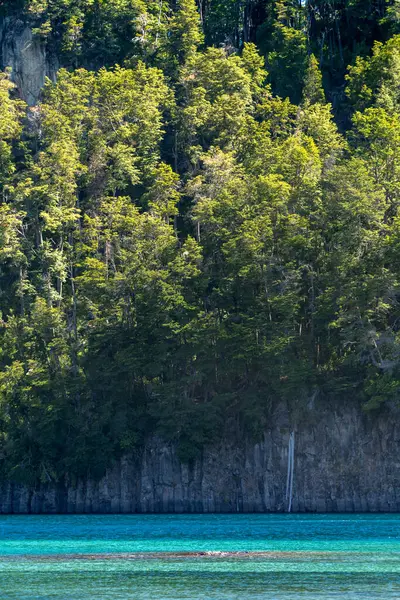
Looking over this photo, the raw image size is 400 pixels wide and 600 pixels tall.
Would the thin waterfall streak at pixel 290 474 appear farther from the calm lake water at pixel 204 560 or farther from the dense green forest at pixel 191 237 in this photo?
the calm lake water at pixel 204 560

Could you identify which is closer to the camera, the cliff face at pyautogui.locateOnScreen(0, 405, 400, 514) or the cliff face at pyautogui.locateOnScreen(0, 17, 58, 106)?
the cliff face at pyautogui.locateOnScreen(0, 405, 400, 514)

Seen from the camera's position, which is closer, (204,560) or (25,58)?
(204,560)

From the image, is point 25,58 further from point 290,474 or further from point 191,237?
point 290,474

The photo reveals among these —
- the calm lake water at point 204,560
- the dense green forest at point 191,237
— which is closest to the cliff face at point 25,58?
the dense green forest at point 191,237

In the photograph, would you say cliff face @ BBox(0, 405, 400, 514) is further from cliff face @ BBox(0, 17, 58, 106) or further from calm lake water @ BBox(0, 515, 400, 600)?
cliff face @ BBox(0, 17, 58, 106)

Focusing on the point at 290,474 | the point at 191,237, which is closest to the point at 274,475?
the point at 290,474

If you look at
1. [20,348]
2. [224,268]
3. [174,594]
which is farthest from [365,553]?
[20,348]

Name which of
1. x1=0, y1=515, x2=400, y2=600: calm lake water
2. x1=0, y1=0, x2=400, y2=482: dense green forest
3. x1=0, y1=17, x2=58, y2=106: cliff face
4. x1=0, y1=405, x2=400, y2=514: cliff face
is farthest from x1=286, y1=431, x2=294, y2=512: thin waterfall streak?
x1=0, y1=17, x2=58, y2=106: cliff face

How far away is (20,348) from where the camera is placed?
69.3 metres

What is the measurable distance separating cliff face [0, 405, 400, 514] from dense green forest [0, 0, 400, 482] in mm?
1180

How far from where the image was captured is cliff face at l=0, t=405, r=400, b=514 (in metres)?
61.9

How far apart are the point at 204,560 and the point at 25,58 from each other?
5549cm

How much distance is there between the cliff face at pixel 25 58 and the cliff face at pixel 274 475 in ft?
98.6

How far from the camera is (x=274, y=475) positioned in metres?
63.0
